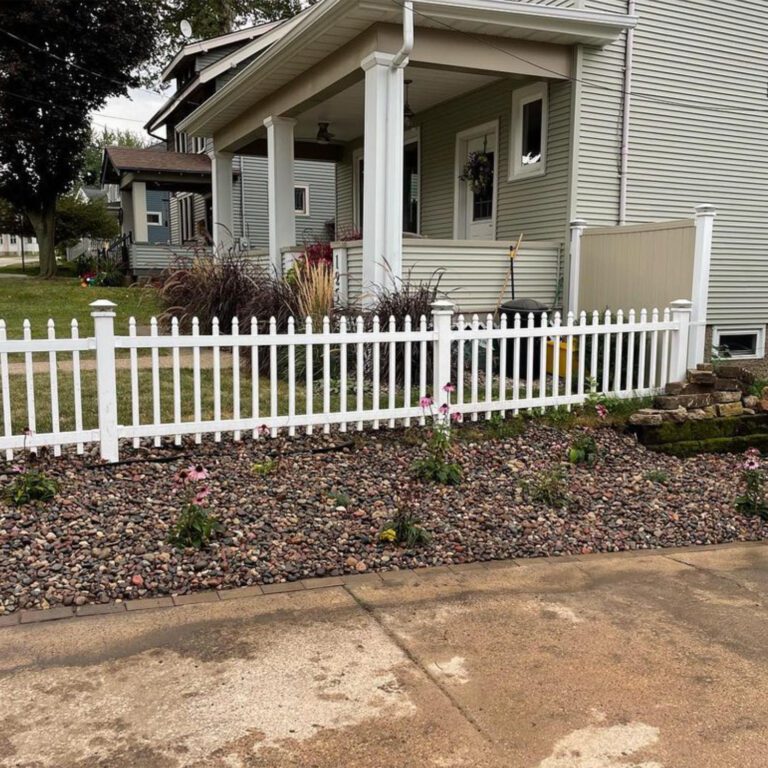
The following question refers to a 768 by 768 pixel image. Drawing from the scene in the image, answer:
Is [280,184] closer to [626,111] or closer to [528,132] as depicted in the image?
[528,132]

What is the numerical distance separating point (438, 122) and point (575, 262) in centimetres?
423

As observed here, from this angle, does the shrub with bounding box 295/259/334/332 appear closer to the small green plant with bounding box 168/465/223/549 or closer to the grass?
the grass

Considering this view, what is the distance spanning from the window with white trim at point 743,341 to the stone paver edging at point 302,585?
7402 millimetres

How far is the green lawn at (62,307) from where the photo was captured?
11.0 m

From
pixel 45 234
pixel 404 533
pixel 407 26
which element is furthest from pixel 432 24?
pixel 45 234

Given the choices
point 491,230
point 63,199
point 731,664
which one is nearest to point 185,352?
point 491,230

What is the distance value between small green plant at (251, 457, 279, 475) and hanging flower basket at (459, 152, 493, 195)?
747cm

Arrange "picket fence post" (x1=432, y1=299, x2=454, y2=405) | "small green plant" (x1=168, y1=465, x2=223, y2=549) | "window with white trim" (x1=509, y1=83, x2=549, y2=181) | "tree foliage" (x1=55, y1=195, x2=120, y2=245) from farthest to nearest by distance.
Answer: "tree foliage" (x1=55, y1=195, x2=120, y2=245), "window with white trim" (x1=509, y1=83, x2=549, y2=181), "picket fence post" (x1=432, y1=299, x2=454, y2=405), "small green plant" (x1=168, y1=465, x2=223, y2=549)

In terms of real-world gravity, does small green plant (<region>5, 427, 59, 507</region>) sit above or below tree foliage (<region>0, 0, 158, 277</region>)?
below

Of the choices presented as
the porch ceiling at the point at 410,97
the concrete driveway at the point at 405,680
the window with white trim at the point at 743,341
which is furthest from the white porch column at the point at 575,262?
the concrete driveway at the point at 405,680

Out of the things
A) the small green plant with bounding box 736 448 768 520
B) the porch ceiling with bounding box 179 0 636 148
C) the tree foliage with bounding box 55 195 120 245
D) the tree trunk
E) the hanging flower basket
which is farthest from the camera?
the tree foliage with bounding box 55 195 120 245

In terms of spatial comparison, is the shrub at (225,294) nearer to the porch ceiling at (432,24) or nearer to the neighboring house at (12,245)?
the porch ceiling at (432,24)

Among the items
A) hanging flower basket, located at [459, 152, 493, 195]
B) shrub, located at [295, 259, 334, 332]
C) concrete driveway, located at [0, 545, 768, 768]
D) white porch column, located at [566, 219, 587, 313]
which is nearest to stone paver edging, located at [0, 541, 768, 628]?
concrete driveway, located at [0, 545, 768, 768]

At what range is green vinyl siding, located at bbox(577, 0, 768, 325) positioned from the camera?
1007cm
